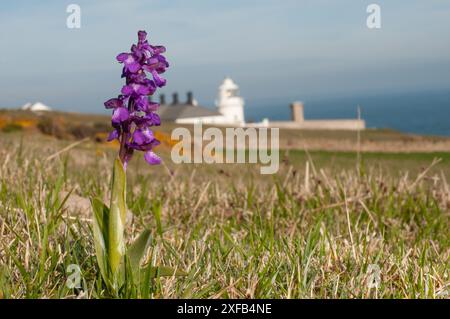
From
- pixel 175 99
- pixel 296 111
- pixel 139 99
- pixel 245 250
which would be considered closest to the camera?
pixel 139 99

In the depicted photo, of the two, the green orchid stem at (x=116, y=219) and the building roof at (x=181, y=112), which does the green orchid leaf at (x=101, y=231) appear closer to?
the green orchid stem at (x=116, y=219)

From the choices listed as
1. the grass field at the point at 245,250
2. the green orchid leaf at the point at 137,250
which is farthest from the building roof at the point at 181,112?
the green orchid leaf at the point at 137,250

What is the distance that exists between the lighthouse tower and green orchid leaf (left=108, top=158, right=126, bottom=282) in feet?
227

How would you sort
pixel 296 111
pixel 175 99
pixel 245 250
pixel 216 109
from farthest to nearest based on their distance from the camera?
pixel 216 109, pixel 175 99, pixel 296 111, pixel 245 250

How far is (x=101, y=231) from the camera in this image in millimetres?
3232

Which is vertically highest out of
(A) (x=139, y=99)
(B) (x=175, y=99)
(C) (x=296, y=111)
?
(B) (x=175, y=99)

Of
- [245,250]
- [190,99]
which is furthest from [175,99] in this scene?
[245,250]

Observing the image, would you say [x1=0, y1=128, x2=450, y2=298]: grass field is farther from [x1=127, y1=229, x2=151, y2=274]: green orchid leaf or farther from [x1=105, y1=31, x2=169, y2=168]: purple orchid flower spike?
[x1=105, y1=31, x2=169, y2=168]: purple orchid flower spike

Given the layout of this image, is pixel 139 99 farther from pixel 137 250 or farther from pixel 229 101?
pixel 229 101

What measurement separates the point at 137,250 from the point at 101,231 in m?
0.19

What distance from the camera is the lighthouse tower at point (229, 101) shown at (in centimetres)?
7375
